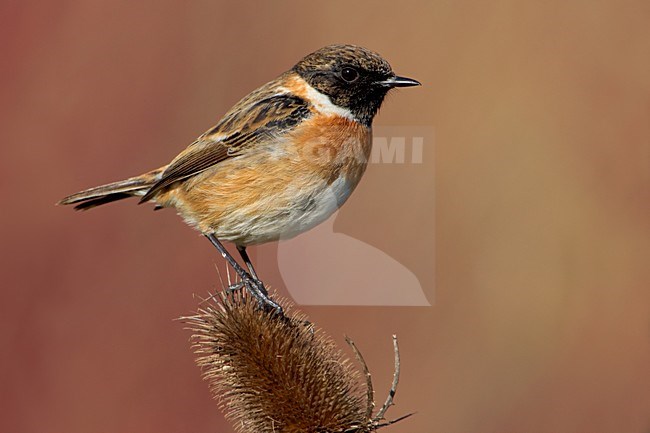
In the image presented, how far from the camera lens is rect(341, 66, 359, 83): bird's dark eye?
15.3ft

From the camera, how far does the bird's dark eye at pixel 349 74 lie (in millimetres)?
4672

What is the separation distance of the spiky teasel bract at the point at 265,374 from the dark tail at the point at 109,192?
0.98 meters

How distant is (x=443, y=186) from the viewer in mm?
8305

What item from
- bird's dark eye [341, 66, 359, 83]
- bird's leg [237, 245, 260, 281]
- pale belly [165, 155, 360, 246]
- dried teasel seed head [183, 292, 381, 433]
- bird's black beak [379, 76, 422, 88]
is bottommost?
dried teasel seed head [183, 292, 381, 433]

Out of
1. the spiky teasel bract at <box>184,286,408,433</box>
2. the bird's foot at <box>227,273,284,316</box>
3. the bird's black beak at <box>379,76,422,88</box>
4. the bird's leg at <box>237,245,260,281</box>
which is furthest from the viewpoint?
the bird's leg at <box>237,245,260,281</box>

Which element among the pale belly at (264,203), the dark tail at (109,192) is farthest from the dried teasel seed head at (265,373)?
the dark tail at (109,192)

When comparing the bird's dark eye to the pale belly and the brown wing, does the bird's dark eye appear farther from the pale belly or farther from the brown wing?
the pale belly

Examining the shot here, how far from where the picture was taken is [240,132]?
15.7 feet

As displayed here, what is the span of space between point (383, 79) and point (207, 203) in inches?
42.8

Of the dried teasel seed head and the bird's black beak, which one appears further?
the bird's black beak

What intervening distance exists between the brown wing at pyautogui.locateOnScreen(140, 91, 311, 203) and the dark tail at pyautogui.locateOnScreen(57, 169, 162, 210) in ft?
0.45

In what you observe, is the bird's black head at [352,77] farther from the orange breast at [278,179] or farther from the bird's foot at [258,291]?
the bird's foot at [258,291]

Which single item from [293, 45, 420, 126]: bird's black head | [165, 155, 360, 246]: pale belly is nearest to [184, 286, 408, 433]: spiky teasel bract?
[165, 155, 360, 246]: pale belly

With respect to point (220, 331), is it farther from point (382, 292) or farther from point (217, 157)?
point (382, 292)
